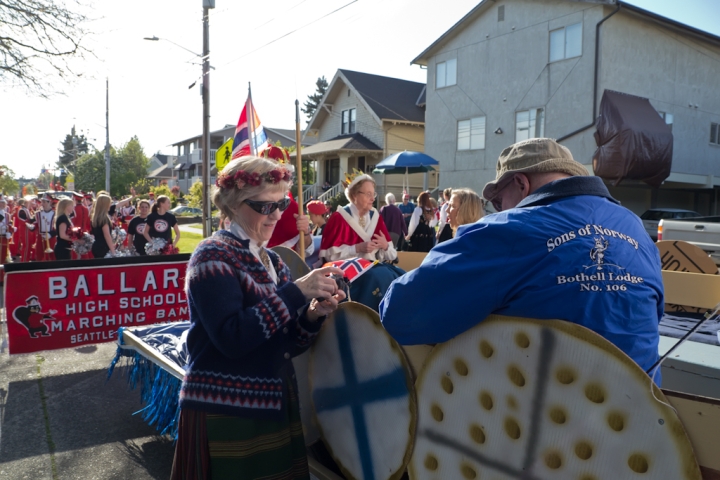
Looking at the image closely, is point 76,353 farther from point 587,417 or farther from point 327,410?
Result: point 587,417

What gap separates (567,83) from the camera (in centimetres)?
1962

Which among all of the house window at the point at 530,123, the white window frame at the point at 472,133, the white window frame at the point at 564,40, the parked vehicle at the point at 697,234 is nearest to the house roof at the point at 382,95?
the white window frame at the point at 472,133

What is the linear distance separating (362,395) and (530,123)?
20594 millimetres

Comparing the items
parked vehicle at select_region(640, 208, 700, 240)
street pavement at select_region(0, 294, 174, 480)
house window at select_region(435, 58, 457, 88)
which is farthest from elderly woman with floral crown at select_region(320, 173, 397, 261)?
house window at select_region(435, 58, 457, 88)

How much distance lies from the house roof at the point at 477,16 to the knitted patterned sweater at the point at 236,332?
65.2ft

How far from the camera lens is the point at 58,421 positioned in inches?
169

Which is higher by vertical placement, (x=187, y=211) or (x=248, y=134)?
(x=248, y=134)

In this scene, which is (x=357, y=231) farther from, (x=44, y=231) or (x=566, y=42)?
(x=566, y=42)

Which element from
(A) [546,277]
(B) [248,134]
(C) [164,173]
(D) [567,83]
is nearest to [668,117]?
(D) [567,83]

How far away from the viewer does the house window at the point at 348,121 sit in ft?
101

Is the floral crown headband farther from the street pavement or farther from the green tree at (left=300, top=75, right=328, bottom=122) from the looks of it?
the green tree at (left=300, top=75, right=328, bottom=122)

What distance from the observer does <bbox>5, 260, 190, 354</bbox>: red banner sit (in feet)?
15.9

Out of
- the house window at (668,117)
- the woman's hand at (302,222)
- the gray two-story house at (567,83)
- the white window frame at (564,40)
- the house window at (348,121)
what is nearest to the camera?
the woman's hand at (302,222)

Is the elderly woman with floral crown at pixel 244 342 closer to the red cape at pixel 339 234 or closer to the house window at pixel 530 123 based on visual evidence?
the red cape at pixel 339 234
